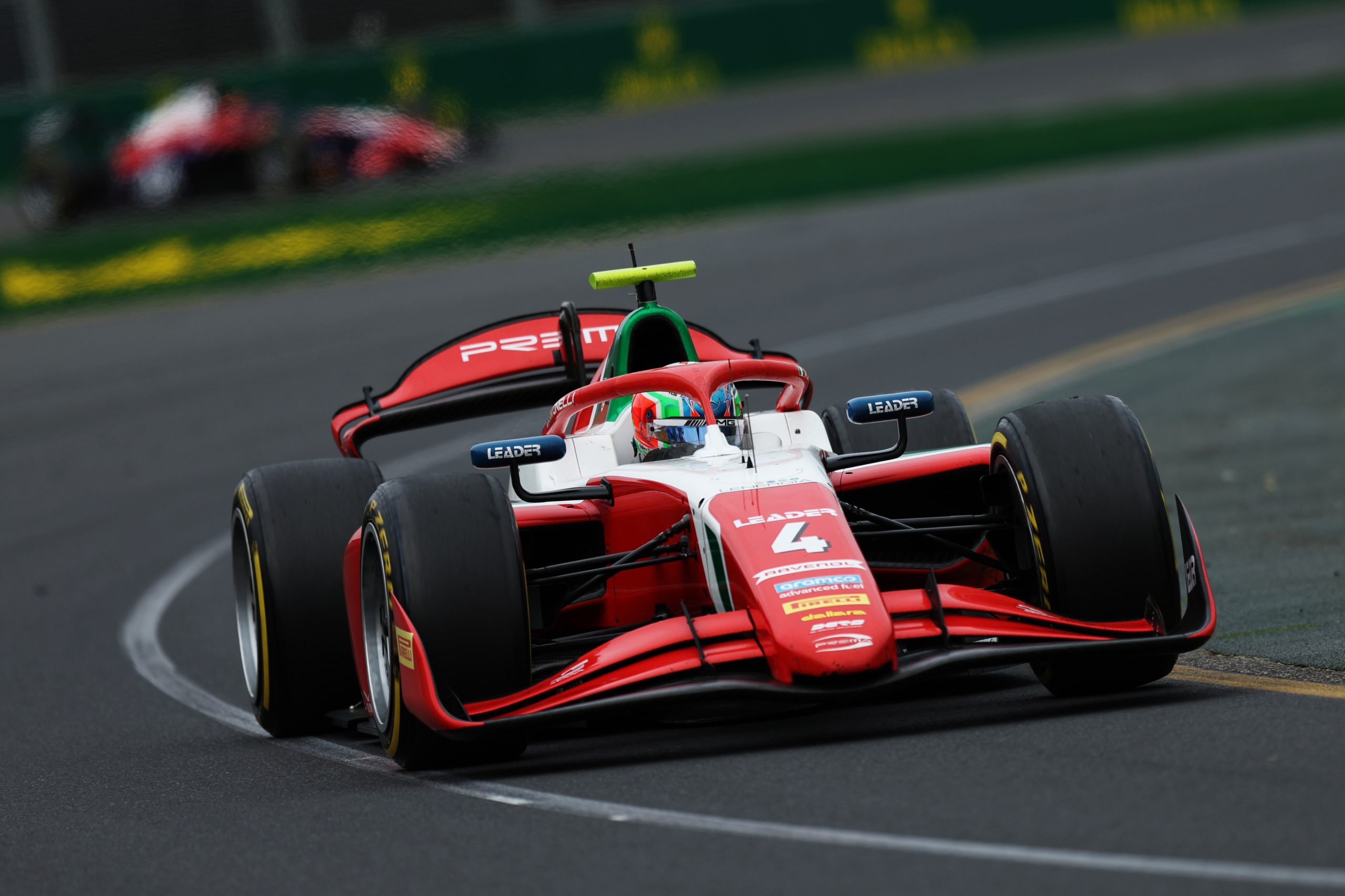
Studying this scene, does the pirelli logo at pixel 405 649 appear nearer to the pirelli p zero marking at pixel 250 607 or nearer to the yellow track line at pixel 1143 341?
the pirelli p zero marking at pixel 250 607

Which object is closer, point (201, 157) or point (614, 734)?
point (614, 734)

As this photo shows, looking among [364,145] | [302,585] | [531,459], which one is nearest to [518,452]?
Result: [531,459]

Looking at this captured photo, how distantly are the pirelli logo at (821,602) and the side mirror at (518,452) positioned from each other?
1.30m

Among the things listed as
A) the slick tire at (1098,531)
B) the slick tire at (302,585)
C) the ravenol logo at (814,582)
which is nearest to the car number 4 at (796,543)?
the ravenol logo at (814,582)

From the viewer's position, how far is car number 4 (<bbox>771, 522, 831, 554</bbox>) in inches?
260

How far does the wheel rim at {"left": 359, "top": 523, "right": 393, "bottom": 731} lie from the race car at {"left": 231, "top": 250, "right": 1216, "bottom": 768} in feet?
0.04

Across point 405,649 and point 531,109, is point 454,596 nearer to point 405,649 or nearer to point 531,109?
point 405,649

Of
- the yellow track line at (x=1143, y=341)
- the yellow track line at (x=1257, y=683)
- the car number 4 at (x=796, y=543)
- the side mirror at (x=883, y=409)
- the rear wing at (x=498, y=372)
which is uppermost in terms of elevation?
the rear wing at (x=498, y=372)

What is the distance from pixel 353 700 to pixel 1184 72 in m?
25.2

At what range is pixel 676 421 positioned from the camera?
7754 mm

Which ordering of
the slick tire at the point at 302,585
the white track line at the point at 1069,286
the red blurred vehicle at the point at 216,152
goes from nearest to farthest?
the slick tire at the point at 302,585 < the white track line at the point at 1069,286 < the red blurred vehicle at the point at 216,152

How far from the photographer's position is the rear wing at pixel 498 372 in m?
9.53

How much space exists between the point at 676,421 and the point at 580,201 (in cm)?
1672

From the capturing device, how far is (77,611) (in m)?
12.0
